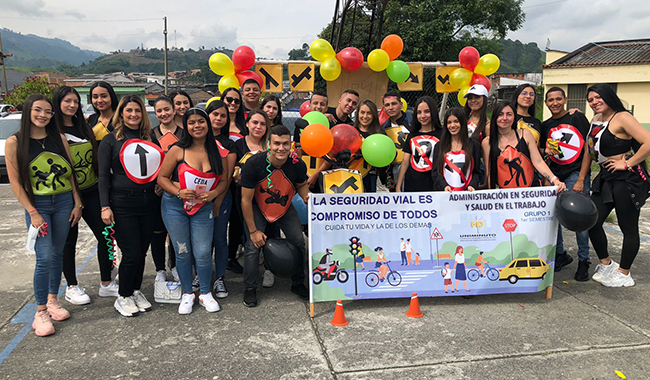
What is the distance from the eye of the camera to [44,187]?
364 cm

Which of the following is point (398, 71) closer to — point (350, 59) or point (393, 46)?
point (393, 46)

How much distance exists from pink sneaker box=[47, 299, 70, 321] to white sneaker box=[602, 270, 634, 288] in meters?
5.14

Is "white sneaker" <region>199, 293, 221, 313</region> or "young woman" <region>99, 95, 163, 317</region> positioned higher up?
"young woman" <region>99, 95, 163, 317</region>

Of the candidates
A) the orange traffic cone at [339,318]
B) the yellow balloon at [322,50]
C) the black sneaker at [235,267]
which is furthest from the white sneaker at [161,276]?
the yellow balloon at [322,50]

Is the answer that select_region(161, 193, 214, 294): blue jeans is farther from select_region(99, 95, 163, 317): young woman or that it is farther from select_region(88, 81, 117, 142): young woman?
select_region(88, 81, 117, 142): young woman

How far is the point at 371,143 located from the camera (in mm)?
4305

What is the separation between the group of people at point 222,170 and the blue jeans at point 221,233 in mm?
11

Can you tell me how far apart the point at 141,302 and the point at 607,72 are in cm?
2571

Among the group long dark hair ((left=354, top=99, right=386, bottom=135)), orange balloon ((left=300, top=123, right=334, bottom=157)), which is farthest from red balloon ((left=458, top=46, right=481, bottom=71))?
orange balloon ((left=300, top=123, right=334, bottom=157))

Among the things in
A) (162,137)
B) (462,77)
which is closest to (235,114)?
(162,137)

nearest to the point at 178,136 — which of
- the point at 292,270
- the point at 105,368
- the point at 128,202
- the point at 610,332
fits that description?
the point at 128,202

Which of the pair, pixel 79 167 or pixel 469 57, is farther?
pixel 469 57

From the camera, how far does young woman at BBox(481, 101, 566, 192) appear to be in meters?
4.38

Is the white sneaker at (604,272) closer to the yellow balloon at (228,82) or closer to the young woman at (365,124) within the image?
the young woman at (365,124)
